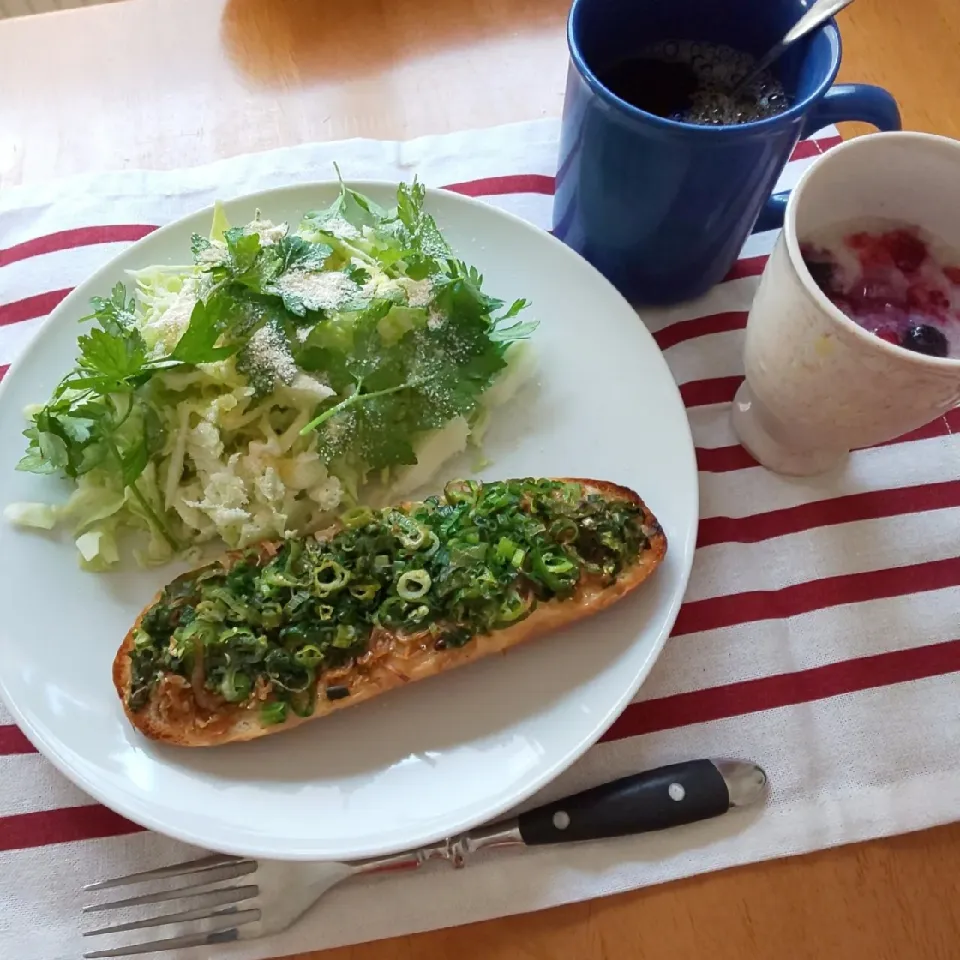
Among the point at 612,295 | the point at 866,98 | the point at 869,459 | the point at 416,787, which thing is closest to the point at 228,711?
the point at 416,787

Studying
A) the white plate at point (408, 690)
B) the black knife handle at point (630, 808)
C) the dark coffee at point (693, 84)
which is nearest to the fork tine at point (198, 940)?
the white plate at point (408, 690)

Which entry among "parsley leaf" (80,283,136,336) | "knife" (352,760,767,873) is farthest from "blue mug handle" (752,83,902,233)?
"parsley leaf" (80,283,136,336)

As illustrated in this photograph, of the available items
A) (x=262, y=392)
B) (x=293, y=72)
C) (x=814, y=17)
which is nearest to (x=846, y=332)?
(x=814, y=17)

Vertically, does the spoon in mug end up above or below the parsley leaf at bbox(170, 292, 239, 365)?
above

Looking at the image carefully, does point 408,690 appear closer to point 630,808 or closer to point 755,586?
point 630,808

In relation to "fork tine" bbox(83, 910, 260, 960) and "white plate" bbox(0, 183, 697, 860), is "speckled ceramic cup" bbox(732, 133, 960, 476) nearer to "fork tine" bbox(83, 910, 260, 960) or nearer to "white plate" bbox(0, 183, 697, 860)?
"white plate" bbox(0, 183, 697, 860)

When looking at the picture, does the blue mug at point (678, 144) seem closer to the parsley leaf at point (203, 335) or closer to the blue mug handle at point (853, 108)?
the blue mug handle at point (853, 108)
